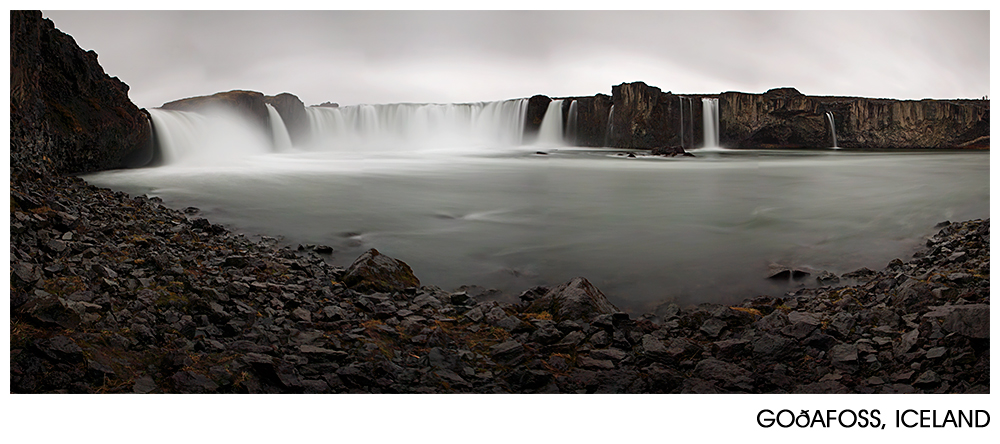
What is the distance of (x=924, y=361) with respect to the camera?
2301 millimetres

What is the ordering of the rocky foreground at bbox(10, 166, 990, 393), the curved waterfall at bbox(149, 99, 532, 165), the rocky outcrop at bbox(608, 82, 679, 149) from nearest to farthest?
the rocky foreground at bbox(10, 166, 990, 393) < the curved waterfall at bbox(149, 99, 532, 165) < the rocky outcrop at bbox(608, 82, 679, 149)

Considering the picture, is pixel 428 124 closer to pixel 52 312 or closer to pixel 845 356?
pixel 52 312

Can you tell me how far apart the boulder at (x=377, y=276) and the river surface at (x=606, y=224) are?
0.37m

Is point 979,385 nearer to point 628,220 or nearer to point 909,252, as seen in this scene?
point 909,252

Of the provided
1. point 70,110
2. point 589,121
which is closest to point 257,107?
point 70,110

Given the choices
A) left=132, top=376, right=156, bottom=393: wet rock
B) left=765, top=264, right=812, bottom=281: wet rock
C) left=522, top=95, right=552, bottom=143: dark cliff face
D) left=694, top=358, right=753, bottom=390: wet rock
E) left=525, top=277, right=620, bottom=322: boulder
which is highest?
left=522, top=95, right=552, bottom=143: dark cliff face

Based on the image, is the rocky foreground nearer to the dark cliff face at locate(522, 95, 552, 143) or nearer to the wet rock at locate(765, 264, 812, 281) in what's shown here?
the wet rock at locate(765, 264, 812, 281)

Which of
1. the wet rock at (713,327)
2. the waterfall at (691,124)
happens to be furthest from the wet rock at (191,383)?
the waterfall at (691,124)

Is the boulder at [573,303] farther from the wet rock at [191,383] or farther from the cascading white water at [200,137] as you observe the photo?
→ the cascading white water at [200,137]

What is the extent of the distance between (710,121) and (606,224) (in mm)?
29954

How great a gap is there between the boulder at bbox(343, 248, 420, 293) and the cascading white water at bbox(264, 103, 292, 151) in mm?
A: 25610

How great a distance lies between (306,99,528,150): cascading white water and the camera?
105 ft

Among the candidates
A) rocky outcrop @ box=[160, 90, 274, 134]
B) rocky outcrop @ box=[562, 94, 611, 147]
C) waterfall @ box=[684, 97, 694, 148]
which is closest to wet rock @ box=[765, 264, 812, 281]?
rocky outcrop @ box=[160, 90, 274, 134]

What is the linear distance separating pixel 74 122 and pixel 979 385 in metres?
12.7
